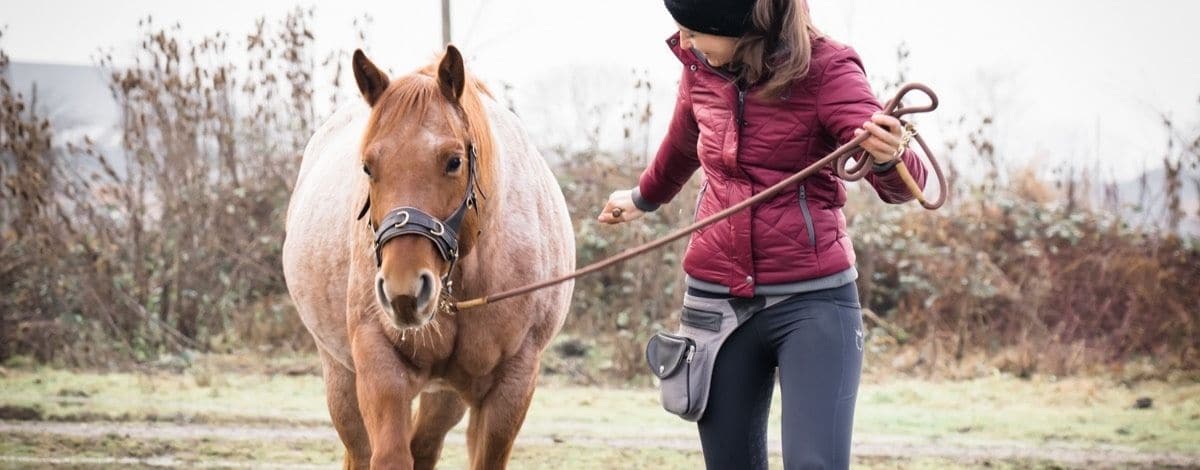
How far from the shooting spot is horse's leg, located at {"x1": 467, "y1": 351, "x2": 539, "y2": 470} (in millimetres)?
3992

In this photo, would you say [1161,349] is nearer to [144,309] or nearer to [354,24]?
[354,24]

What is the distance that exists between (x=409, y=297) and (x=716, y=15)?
103 centimetres

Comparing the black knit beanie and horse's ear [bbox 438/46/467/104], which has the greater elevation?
the black knit beanie

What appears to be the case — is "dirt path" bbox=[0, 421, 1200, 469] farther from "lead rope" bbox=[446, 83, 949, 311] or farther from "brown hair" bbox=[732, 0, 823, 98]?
"brown hair" bbox=[732, 0, 823, 98]

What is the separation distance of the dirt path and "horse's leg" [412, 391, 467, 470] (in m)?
2.00

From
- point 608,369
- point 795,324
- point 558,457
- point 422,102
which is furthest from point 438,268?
point 608,369

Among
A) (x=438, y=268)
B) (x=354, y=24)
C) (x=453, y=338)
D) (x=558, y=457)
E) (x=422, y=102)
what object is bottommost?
(x=558, y=457)

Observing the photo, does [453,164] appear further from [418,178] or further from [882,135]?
[882,135]

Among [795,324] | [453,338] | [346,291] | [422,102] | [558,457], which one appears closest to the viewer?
[795,324]

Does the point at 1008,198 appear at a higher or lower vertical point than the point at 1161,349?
higher

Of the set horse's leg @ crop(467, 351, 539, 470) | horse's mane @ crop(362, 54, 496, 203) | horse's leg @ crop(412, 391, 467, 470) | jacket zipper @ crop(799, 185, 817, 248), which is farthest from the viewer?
horse's leg @ crop(412, 391, 467, 470)

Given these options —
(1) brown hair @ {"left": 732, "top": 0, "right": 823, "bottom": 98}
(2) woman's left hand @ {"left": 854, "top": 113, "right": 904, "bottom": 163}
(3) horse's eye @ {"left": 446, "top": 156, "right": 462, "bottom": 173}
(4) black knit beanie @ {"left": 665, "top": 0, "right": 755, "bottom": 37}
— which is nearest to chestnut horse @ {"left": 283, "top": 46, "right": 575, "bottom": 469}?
(3) horse's eye @ {"left": 446, "top": 156, "right": 462, "bottom": 173}

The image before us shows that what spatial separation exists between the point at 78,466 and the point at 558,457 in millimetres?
2352

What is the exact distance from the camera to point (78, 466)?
596 centimetres
